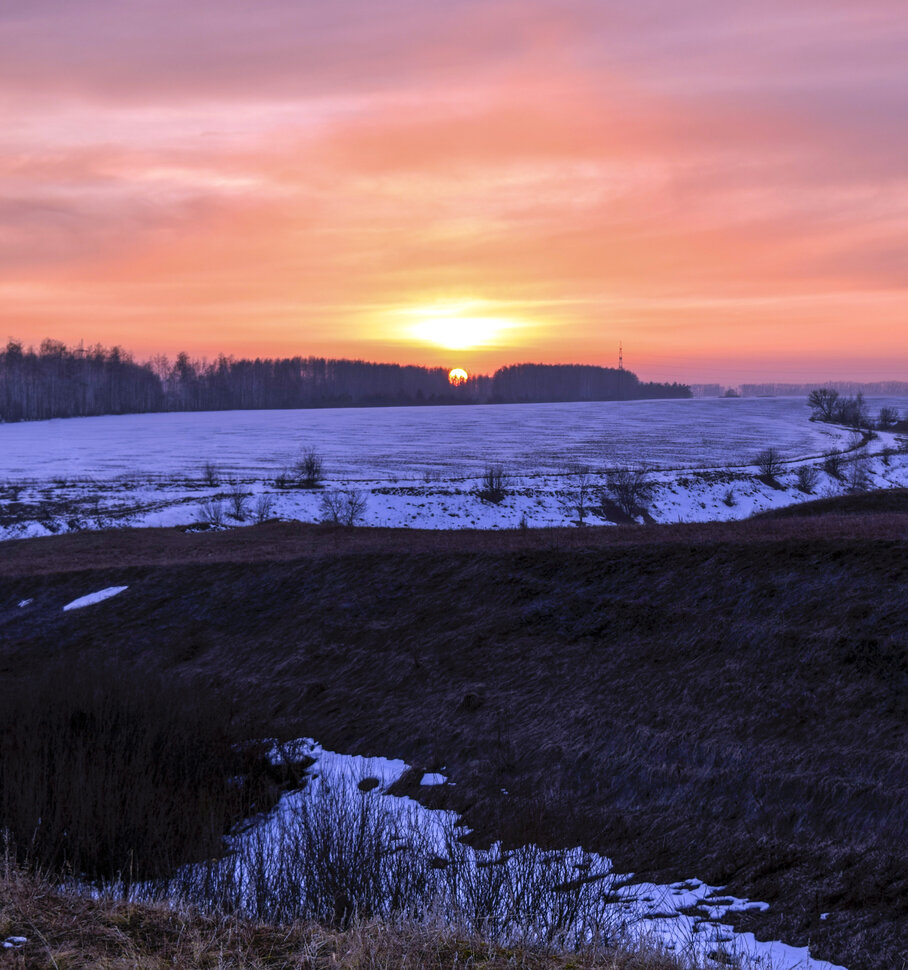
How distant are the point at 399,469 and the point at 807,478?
29854 millimetres

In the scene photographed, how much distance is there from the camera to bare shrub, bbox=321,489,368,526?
152 ft

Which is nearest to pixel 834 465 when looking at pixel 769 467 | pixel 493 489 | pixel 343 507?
pixel 769 467

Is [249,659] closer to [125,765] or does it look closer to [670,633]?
[125,765]

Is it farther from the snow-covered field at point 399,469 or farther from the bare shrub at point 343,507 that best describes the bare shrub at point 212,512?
the bare shrub at point 343,507

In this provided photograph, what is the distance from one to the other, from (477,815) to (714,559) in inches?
327

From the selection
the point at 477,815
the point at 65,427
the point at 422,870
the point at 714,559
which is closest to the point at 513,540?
the point at 714,559

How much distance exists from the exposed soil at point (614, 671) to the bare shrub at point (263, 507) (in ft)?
65.1

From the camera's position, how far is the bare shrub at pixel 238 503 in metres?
44.4

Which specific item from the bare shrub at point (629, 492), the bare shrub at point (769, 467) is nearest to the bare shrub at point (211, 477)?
the bare shrub at point (629, 492)

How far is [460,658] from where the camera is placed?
647 inches

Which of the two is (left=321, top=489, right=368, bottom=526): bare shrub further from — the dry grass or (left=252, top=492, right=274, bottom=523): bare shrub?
the dry grass

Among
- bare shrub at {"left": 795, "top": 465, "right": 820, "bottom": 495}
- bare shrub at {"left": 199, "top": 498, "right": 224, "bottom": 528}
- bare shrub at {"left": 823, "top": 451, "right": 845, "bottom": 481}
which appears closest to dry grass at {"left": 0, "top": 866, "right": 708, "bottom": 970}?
bare shrub at {"left": 199, "top": 498, "right": 224, "bottom": 528}

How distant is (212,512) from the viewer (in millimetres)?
44688

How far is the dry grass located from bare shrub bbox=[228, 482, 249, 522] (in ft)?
125
